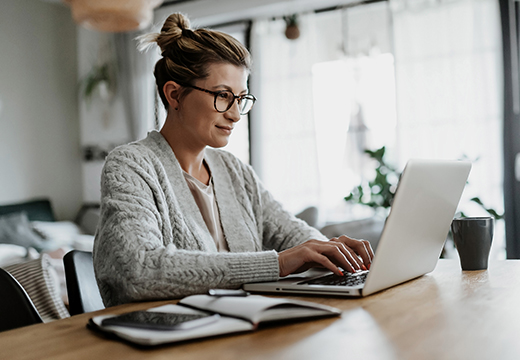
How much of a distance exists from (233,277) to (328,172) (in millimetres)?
3449

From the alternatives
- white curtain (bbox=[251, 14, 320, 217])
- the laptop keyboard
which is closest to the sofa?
the laptop keyboard

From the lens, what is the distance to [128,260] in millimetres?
1044

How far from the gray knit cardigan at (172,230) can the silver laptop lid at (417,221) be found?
24 cm

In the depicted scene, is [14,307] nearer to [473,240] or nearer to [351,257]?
[351,257]

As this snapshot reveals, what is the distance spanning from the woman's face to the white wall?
161 inches

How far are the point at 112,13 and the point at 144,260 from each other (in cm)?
247

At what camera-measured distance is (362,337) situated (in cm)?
68

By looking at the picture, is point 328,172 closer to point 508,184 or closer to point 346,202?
point 346,202

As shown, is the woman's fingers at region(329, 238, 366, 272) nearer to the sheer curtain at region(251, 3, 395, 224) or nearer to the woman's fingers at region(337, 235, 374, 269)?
the woman's fingers at region(337, 235, 374, 269)

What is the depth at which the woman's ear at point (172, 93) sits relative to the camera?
1.51 metres

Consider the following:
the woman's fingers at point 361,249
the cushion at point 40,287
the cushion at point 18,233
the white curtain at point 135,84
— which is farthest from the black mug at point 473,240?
the white curtain at point 135,84

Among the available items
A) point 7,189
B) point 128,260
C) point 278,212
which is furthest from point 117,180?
point 7,189

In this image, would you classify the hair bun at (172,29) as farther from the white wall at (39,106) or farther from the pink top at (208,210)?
the white wall at (39,106)

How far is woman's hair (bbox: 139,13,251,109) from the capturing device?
1458 millimetres
